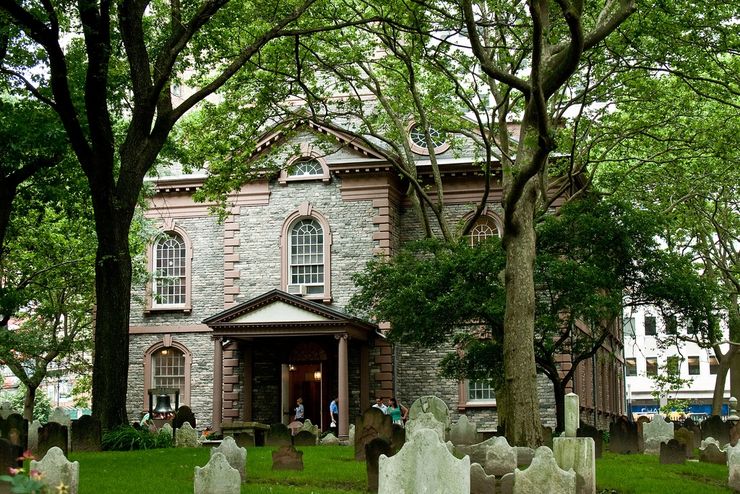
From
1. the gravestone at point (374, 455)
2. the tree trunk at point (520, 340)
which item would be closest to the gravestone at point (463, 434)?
the tree trunk at point (520, 340)

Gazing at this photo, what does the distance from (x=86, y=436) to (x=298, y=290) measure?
14.9m

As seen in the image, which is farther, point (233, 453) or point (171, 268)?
point (171, 268)

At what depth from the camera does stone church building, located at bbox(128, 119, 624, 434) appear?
1328 inches

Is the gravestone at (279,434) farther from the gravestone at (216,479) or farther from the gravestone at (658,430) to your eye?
the gravestone at (216,479)

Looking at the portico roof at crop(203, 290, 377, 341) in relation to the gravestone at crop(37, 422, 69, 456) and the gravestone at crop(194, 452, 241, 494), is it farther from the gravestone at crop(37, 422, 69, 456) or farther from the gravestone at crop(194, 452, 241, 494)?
the gravestone at crop(194, 452, 241, 494)

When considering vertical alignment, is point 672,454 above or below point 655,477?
above

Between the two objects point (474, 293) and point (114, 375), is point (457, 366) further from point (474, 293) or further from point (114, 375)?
point (114, 375)

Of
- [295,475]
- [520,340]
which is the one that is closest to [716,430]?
[520,340]

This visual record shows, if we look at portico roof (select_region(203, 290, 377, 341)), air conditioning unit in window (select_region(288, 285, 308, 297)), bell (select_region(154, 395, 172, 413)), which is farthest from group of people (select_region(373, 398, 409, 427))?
bell (select_region(154, 395, 172, 413))

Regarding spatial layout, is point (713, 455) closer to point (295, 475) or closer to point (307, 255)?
point (295, 475)

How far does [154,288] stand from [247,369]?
502cm

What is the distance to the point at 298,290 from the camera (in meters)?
34.7

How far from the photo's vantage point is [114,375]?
20938mm

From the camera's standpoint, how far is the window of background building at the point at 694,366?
258ft
